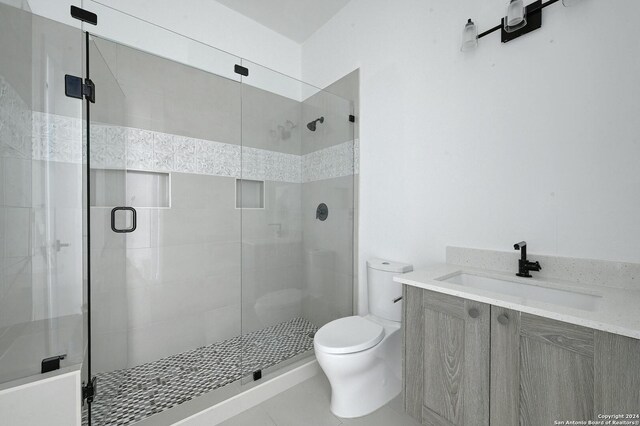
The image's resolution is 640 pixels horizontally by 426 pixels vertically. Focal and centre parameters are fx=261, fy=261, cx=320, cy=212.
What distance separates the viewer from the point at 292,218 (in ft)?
6.66

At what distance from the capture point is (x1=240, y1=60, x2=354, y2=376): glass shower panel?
1.86 metres

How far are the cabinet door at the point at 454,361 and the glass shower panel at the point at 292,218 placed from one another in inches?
42.1

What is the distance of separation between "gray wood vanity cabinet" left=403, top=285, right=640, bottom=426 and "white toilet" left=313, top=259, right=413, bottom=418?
11.7 inches

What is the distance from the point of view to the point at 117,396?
5.07 ft

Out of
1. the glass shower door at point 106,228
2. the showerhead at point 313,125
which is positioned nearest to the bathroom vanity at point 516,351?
the showerhead at point 313,125

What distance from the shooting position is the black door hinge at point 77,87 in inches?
50.9

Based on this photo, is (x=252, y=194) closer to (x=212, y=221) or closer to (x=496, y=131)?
(x=212, y=221)

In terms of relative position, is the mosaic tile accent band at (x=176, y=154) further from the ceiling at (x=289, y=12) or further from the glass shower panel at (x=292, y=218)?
the ceiling at (x=289, y=12)

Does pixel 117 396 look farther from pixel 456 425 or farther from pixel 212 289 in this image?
pixel 456 425

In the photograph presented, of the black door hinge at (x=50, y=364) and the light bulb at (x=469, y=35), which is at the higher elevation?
the light bulb at (x=469, y=35)

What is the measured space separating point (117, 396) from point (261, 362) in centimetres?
84

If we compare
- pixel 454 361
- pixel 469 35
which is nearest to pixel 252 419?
pixel 454 361

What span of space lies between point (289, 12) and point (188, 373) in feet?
9.87

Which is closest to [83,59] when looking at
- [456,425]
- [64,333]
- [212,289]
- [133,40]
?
[133,40]
